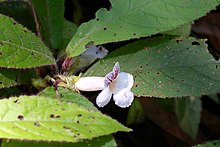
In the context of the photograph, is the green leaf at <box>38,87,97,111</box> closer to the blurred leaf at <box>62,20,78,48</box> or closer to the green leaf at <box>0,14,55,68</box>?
the green leaf at <box>0,14,55,68</box>

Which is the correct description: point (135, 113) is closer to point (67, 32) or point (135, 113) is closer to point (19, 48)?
point (67, 32)

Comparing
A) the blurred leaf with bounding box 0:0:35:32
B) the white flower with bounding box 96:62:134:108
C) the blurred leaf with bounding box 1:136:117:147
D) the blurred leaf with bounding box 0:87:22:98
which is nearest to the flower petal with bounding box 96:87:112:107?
the white flower with bounding box 96:62:134:108

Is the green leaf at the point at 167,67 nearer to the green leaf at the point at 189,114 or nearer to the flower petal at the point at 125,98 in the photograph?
the flower petal at the point at 125,98

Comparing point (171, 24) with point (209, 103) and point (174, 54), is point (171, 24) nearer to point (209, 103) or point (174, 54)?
point (174, 54)

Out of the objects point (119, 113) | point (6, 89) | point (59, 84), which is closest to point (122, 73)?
point (59, 84)

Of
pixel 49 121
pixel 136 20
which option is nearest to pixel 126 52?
pixel 136 20
